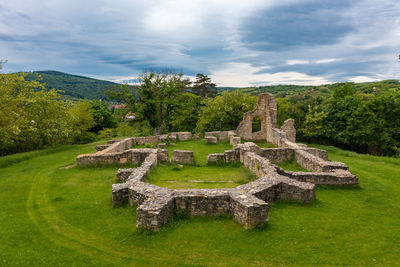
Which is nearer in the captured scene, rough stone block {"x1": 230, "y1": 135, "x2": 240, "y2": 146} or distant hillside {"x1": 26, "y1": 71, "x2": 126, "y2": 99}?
rough stone block {"x1": 230, "y1": 135, "x2": 240, "y2": 146}

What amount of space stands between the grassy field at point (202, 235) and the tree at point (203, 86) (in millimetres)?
51359

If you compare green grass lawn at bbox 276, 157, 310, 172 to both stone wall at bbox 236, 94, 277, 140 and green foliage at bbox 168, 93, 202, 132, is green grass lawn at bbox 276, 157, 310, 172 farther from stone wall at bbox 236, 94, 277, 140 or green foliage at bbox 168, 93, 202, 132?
green foliage at bbox 168, 93, 202, 132

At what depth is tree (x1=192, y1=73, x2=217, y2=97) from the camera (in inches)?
2402

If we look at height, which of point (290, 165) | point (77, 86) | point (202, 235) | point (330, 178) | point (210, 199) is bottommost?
point (202, 235)

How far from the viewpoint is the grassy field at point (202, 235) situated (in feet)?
21.7

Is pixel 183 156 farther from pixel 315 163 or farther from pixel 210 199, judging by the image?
pixel 315 163

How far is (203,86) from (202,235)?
184 ft

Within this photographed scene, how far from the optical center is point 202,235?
7.65 m

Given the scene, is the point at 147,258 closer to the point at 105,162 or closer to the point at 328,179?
the point at 328,179

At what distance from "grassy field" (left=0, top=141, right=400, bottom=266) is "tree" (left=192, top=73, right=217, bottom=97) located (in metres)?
51.4

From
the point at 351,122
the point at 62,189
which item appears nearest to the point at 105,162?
the point at 62,189

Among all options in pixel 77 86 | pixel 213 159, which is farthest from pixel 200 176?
pixel 77 86

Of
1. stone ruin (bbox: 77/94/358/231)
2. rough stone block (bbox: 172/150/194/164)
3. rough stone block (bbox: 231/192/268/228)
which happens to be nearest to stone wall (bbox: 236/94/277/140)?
stone ruin (bbox: 77/94/358/231)

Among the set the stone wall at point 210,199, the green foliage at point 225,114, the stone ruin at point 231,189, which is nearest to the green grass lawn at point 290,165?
the stone ruin at point 231,189
